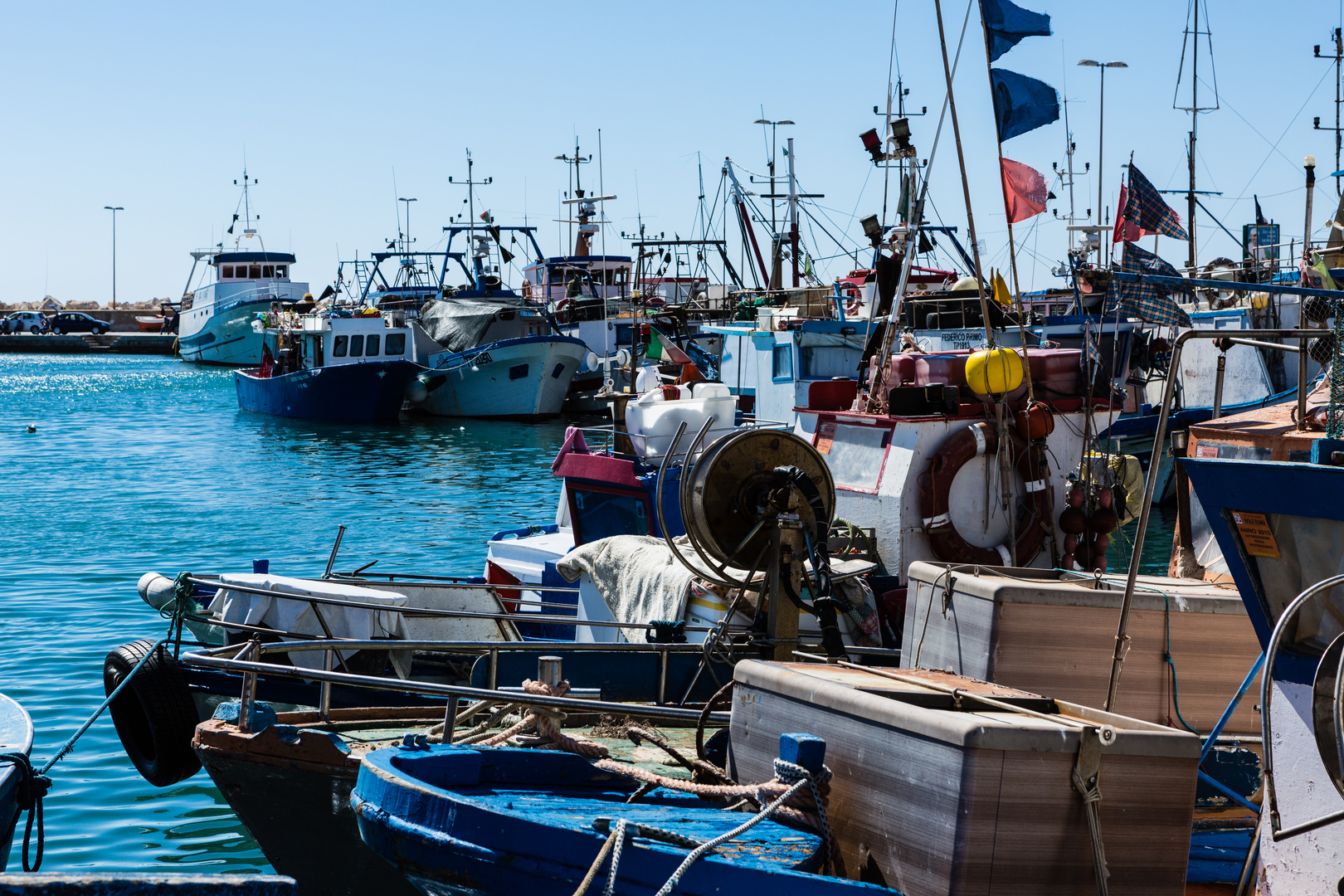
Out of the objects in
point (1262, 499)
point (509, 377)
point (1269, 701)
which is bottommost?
point (1269, 701)

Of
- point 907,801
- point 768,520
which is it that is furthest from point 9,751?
point 907,801

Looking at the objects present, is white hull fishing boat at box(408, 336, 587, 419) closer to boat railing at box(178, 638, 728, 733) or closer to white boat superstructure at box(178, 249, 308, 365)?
white boat superstructure at box(178, 249, 308, 365)

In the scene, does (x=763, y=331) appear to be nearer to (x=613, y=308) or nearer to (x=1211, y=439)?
(x=1211, y=439)

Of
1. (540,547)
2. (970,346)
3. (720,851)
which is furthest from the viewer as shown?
(970,346)

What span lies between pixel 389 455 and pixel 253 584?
24591 mm

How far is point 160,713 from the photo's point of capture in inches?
289

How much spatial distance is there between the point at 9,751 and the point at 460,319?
39.2 metres

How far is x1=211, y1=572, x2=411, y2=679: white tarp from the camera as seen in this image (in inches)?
354

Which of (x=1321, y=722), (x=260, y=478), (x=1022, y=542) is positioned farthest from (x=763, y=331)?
(x=1321, y=722)

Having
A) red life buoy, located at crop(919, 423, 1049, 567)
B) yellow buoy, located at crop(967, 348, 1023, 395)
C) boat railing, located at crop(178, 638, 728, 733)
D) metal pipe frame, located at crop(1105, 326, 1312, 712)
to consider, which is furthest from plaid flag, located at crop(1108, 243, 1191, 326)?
boat railing, located at crop(178, 638, 728, 733)

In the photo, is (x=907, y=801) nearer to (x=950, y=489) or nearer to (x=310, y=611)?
(x=950, y=489)

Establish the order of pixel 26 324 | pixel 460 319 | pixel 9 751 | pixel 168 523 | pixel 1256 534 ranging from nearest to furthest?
pixel 1256 534, pixel 9 751, pixel 168 523, pixel 460 319, pixel 26 324

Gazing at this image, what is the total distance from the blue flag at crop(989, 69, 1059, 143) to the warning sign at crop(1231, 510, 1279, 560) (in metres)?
4.36

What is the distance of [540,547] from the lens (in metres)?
12.5
